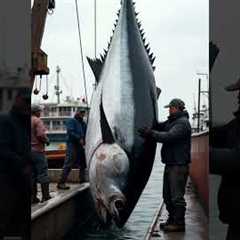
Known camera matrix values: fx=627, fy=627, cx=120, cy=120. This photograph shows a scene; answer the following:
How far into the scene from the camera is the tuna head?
4.07 meters

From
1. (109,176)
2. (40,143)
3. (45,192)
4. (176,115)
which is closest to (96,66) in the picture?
(109,176)

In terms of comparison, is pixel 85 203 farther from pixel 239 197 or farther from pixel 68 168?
pixel 239 197

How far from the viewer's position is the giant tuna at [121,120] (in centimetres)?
406

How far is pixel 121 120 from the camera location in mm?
4055

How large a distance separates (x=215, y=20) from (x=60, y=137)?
609 inches

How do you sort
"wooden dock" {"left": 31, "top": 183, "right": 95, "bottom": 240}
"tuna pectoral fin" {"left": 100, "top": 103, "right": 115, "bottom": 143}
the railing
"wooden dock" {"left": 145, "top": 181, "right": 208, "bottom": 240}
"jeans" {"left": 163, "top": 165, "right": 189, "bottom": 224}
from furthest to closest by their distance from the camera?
"jeans" {"left": 163, "top": 165, "right": 189, "bottom": 224}
"wooden dock" {"left": 145, "top": 181, "right": 208, "bottom": 240}
"wooden dock" {"left": 31, "top": 183, "right": 95, "bottom": 240}
the railing
"tuna pectoral fin" {"left": 100, "top": 103, "right": 115, "bottom": 143}

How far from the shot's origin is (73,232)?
674cm

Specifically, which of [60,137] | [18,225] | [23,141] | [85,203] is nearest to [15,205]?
[18,225]

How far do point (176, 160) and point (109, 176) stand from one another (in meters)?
1.70

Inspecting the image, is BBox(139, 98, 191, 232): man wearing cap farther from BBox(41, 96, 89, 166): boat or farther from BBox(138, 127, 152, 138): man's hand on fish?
BBox(41, 96, 89, 166): boat

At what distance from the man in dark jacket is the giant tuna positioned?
1384 millimetres

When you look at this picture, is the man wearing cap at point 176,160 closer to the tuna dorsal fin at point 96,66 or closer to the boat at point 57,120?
the tuna dorsal fin at point 96,66

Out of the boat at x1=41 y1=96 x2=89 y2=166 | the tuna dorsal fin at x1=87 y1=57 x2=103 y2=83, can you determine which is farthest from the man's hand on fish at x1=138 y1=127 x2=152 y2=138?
the boat at x1=41 y1=96 x2=89 y2=166

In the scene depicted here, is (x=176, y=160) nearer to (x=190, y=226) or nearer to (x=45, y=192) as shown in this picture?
(x=190, y=226)
